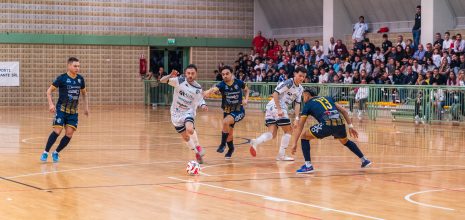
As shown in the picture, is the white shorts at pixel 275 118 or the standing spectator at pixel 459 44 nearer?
the white shorts at pixel 275 118

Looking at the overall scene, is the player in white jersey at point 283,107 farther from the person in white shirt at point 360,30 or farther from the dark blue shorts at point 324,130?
the person in white shirt at point 360,30

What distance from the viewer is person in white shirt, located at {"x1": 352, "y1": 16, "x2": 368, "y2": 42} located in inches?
1436

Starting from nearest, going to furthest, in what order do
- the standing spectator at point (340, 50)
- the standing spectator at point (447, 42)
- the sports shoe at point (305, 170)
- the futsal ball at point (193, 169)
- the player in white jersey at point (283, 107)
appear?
the futsal ball at point (193, 169), the sports shoe at point (305, 170), the player in white jersey at point (283, 107), the standing spectator at point (447, 42), the standing spectator at point (340, 50)

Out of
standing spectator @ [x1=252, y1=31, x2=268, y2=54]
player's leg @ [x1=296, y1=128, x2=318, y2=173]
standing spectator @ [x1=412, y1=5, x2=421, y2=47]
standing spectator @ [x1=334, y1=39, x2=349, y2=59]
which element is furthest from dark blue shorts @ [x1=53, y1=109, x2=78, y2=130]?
standing spectator @ [x1=252, y1=31, x2=268, y2=54]

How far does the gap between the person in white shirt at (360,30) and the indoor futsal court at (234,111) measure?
0.17 ft

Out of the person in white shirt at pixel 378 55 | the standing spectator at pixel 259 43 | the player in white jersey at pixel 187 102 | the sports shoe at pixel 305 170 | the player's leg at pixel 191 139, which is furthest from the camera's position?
the standing spectator at pixel 259 43

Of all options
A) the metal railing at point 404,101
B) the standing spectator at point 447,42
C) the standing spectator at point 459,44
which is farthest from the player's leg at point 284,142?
the standing spectator at point 447,42

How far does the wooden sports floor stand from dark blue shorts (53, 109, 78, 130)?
2.31ft

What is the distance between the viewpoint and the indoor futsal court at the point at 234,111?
11133mm

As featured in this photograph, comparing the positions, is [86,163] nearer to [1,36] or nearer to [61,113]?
[61,113]

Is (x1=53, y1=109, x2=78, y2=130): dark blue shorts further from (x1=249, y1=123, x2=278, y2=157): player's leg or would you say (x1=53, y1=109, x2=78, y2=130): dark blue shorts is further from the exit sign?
the exit sign

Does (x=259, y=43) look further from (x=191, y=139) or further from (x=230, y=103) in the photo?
(x=191, y=139)

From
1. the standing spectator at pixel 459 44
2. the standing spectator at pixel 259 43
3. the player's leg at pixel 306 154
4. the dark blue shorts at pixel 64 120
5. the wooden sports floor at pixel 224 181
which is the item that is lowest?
the wooden sports floor at pixel 224 181

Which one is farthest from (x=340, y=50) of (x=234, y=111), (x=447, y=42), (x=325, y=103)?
(x=325, y=103)
